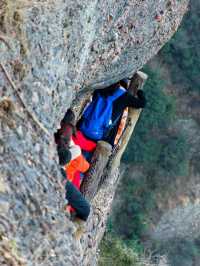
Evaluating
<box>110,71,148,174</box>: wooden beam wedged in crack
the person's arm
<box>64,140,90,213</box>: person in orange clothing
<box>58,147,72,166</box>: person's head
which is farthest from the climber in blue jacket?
<box>58,147,72,166</box>: person's head

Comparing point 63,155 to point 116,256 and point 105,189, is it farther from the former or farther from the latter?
point 116,256

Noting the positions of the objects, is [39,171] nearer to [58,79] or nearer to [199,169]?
[58,79]

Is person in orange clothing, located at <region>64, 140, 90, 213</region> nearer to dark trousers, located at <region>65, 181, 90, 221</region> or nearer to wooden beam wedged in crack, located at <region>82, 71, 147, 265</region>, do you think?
A: dark trousers, located at <region>65, 181, 90, 221</region>

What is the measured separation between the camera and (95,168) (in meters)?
6.12

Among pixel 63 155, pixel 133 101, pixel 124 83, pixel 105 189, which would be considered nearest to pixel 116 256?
pixel 105 189

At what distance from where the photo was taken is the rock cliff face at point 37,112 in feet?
10.0

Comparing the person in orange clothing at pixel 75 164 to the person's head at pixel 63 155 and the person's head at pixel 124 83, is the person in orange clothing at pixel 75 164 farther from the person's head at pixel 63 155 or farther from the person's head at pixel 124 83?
the person's head at pixel 124 83

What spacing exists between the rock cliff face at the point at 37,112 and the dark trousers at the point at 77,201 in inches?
24.0

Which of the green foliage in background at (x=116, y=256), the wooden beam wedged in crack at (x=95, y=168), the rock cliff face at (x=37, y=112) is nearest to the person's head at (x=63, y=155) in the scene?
the rock cliff face at (x=37, y=112)

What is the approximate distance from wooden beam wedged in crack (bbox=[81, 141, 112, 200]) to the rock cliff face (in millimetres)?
1253

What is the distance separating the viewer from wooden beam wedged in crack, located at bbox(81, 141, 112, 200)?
6.03 m

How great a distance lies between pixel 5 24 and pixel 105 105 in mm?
2907

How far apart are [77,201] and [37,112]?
127 centimetres

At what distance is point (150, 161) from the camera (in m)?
15.9
